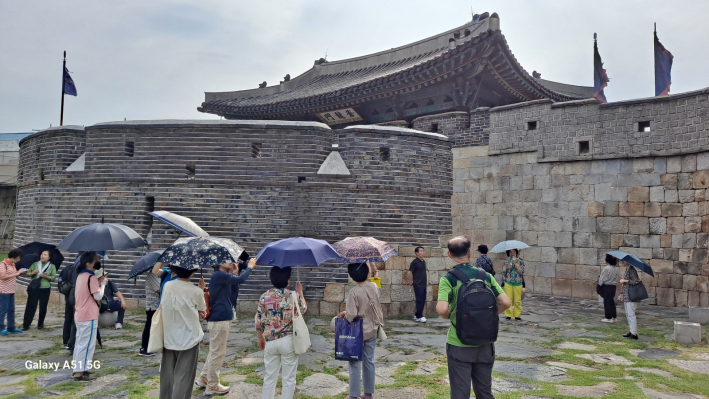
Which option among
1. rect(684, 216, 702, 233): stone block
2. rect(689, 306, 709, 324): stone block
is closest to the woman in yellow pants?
rect(689, 306, 709, 324): stone block

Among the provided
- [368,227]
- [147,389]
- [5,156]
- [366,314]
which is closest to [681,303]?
[368,227]

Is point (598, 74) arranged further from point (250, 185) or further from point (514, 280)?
point (250, 185)

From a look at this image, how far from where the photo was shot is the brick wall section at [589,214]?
10.1 meters

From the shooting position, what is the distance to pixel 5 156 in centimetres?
2081

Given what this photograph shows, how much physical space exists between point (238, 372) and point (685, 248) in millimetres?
9751

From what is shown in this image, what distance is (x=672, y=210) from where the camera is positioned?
34.0 feet

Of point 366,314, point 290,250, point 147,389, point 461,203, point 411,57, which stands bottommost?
point 147,389

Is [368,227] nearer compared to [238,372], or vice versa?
[238,372]

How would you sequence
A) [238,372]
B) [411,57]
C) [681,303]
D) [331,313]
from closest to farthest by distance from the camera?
1. [238,372]
2. [331,313]
3. [681,303]
4. [411,57]

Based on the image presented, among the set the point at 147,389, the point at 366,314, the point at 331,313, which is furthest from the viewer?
the point at 331,313

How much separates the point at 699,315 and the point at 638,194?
3.19 m

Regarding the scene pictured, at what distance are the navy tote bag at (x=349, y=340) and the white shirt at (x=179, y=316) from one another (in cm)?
130

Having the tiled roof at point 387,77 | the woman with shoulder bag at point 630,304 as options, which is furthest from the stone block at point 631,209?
the tiled roof at point 387,77

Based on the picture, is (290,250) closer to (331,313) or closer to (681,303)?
(331,313)
